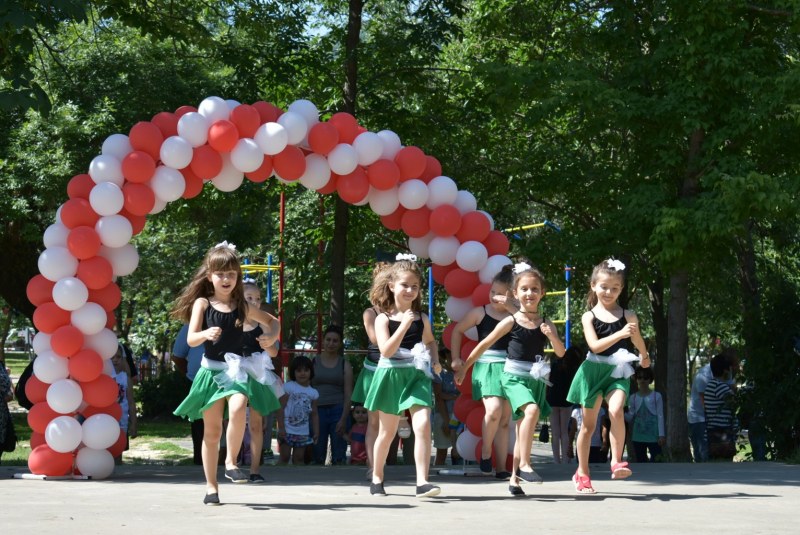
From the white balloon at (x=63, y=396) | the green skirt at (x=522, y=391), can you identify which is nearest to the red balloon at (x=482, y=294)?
the green skirt at (x=522, y=391)

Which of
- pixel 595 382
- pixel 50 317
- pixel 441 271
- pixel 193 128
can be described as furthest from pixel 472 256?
pixel 50 317

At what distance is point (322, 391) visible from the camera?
12.6 metres

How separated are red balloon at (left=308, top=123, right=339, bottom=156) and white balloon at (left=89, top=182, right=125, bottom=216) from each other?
1.93 meters

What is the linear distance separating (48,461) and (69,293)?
1454 mm

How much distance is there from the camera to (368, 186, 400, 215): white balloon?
11203mm

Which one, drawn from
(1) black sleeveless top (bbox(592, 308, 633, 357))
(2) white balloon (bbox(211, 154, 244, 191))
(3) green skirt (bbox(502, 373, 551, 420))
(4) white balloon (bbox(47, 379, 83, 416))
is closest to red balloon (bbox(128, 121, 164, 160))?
(2) white balloon (bbox(211, 154, 244, 191))

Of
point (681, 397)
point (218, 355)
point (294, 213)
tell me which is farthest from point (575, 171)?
point (294, 213)

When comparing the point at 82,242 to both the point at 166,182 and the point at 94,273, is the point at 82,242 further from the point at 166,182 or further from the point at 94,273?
→ the point at 166,182

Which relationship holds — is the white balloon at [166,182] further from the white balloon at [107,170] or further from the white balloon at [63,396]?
the white balloon at [63,396]

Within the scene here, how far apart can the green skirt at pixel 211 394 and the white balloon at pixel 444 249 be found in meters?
3.53

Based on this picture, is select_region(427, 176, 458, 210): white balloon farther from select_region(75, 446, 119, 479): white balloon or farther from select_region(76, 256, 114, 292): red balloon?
select_region(75, 446, 119, 479): white balloon

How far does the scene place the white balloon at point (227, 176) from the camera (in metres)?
10.5

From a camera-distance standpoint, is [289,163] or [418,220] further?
[418,220]

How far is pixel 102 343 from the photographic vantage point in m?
9.96
